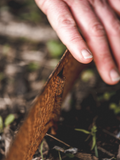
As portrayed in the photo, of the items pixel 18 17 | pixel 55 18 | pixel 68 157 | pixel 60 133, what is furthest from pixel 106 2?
pixel 18 17

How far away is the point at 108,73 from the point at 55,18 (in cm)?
→ 60

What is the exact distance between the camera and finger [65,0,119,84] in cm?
114

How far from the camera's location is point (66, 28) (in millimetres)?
1106

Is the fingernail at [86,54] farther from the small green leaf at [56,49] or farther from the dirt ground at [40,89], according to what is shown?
the small green leaf at [56,49]

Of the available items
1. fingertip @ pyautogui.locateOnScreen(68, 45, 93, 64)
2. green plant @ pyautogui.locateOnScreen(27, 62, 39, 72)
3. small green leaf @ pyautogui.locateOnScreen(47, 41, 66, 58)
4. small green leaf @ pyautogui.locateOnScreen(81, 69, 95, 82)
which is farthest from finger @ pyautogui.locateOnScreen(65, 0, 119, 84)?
green plant @ pyautogui.locateOnScreen(27, 62, 39, 72)

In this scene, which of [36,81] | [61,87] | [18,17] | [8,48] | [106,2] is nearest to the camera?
[61,87]

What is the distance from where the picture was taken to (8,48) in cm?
216

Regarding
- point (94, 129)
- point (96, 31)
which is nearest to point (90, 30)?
point (96, 31)

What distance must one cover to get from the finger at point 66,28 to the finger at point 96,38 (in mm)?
112

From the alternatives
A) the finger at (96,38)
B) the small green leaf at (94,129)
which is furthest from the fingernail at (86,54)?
the small green leaf at (94,129)

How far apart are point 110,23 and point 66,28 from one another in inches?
18.5

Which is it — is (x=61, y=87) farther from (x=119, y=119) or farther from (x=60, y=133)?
(x=119, y=119)

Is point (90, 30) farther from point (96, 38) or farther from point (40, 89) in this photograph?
point (40, 89)

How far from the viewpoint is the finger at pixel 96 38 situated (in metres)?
1.14
